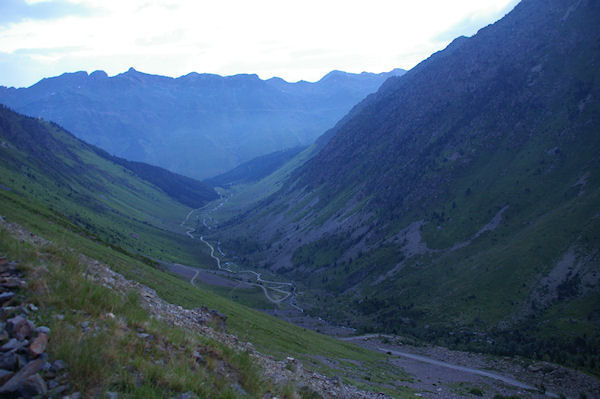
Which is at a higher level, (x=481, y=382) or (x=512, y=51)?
(x=512, y=51)

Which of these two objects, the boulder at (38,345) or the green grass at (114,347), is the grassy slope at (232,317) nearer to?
the green grass at (114,347)

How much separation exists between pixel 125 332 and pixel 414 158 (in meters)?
175

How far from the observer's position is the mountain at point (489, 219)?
78.2 meters

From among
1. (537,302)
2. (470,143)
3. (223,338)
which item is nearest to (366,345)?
(537,302)

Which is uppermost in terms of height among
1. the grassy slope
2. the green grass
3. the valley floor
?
the green grass

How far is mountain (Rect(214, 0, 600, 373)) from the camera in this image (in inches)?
3078

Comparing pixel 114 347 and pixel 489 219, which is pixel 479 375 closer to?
pixel 114 347

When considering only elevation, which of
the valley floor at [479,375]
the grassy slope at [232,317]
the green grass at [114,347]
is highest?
the green grass at [114,347]

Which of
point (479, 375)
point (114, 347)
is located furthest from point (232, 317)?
point (479, 375)

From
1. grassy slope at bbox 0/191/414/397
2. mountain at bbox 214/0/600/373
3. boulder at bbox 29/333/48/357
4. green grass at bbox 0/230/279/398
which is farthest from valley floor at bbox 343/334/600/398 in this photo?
boulder at bbox 29/333/48/357

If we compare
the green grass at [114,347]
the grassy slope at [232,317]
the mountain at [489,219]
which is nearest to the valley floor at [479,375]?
the grassy slope at [232,317]

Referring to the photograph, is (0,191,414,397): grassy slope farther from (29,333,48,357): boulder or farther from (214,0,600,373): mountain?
(214,0,600,373): mountain

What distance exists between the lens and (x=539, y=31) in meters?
174

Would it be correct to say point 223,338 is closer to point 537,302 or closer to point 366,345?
point 366,345
